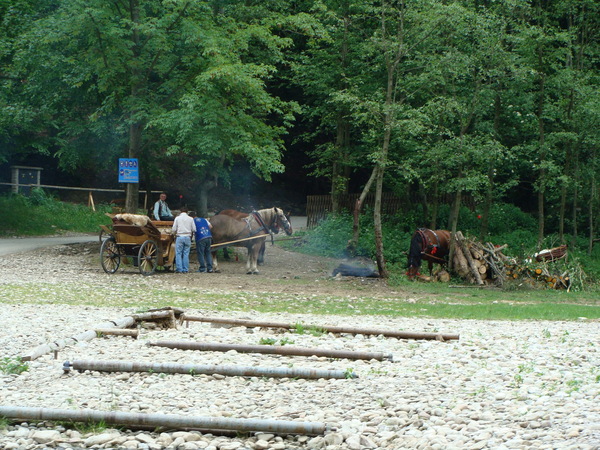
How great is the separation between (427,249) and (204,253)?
21.8 feet

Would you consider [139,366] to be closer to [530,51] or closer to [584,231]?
[530,51]

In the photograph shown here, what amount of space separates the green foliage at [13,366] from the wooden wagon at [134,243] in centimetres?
1098

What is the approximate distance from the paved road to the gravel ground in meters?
12.7

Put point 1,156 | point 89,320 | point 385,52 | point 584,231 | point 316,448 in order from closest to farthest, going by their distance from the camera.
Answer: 1. point 316,448
2. point 89,320
3. point 385,52
4. point 1,156
5. point 584,231

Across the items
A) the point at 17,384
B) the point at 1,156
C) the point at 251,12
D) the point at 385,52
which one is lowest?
the point at 17,384

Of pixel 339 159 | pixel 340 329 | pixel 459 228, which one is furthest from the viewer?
pixel 459 228

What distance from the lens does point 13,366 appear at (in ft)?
25.7

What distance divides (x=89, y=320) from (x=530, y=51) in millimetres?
19643

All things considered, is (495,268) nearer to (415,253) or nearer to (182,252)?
(415,253)

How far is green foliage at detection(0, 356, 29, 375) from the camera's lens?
25.5ft

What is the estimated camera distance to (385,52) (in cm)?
2123

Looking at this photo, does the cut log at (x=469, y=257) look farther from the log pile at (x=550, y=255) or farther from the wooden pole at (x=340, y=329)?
the wooden pole at (x=340, y=329)

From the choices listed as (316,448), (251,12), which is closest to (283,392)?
(316,448)

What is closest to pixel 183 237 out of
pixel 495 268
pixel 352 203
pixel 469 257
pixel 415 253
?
pixel 415 253
